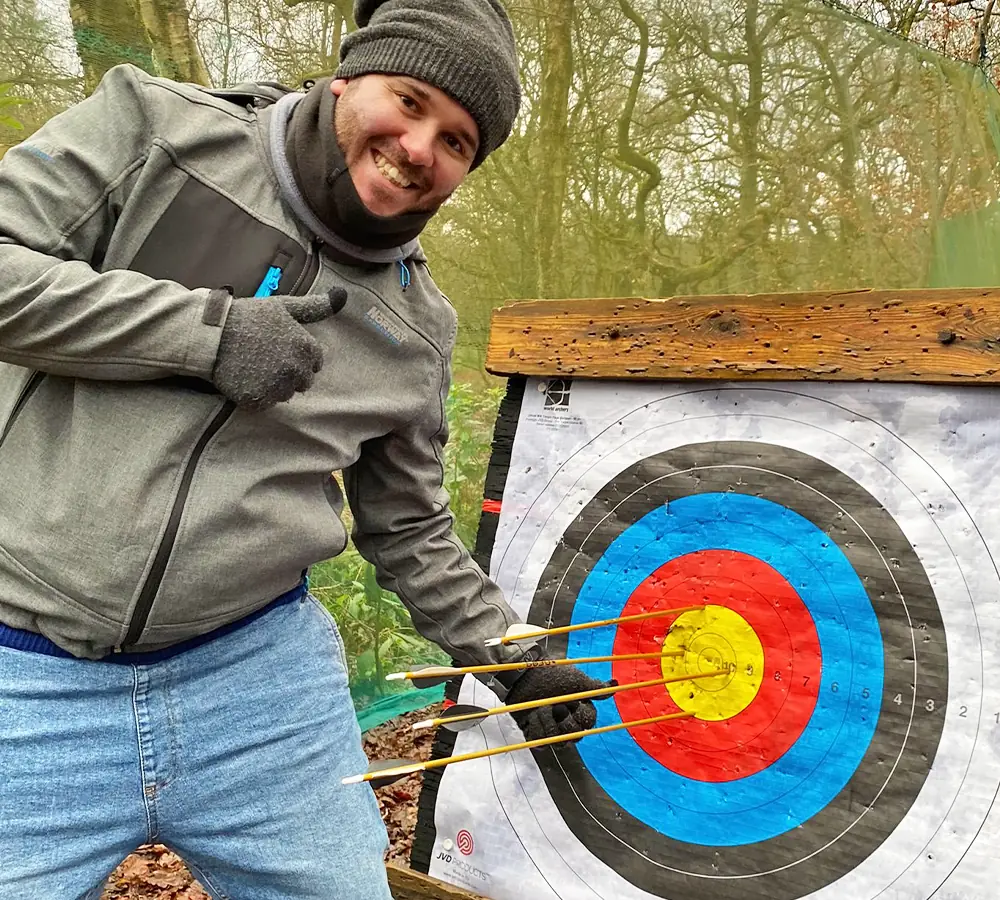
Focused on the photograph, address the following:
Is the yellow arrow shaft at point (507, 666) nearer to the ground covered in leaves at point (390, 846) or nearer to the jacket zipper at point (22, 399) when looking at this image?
the jacket zipper at point (22, 399)

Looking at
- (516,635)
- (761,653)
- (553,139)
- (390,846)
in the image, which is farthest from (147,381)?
(553,139)

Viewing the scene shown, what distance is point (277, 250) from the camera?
828 mm

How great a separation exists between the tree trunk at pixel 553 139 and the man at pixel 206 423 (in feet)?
6.18

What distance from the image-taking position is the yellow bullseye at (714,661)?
1248 mm

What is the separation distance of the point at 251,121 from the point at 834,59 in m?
1.99

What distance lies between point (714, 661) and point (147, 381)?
970 mm

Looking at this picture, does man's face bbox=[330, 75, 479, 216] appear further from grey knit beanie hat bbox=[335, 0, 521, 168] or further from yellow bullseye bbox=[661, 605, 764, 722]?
yellow bullseye bbox=[661, 605, 764, 722]

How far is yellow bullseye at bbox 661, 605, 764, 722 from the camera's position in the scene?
49.1 inches

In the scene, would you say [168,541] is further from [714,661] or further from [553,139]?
[553,139]

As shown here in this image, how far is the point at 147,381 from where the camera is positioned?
762 millimetres

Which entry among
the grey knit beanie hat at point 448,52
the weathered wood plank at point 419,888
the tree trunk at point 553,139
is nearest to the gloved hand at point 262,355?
the grey knit beanie hat at point 448,52

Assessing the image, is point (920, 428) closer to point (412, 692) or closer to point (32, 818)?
point (32, 818)

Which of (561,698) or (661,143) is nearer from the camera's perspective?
(561,698)

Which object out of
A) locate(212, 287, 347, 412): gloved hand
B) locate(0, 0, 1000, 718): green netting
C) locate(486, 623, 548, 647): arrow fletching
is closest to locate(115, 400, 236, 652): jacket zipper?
locate(212, 287, 347, 412): gloved hand
